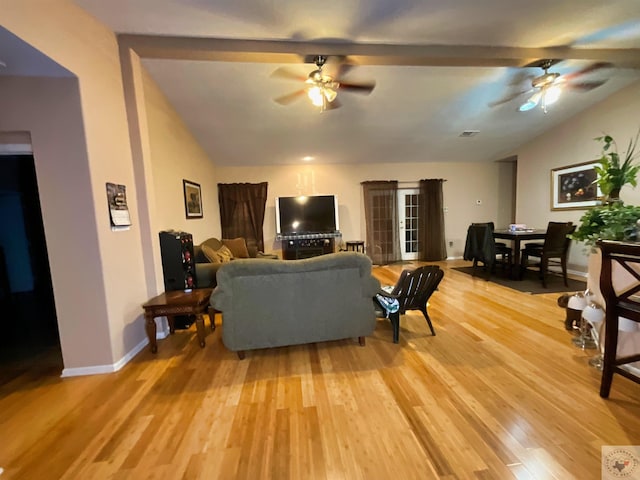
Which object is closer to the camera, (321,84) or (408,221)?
(321,84)

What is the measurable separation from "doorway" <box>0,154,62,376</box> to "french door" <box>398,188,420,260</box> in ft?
20.5

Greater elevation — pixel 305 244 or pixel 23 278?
pixel 305 244

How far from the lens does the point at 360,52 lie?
2.75 metres

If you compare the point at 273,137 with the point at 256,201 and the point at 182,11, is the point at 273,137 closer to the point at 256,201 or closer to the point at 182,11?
the point at 256,201

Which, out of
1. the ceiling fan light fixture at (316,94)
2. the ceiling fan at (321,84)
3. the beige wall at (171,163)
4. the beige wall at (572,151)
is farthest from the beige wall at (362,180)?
the ceiling fan light fixture at (316,94)

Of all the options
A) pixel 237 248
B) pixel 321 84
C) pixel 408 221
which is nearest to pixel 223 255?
pixel 237 248

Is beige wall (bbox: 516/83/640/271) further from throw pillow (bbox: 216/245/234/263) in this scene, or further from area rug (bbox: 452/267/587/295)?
throw pillow (bbox: 216/245/234/263)

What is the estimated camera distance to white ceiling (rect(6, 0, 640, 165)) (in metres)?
2.29

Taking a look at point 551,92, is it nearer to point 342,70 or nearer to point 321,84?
point 342,70

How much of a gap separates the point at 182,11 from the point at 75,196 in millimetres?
1736

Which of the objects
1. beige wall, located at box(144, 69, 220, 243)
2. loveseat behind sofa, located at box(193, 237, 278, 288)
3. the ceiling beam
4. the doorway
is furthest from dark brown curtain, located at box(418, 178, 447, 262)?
the doorway

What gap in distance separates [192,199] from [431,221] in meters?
5.26

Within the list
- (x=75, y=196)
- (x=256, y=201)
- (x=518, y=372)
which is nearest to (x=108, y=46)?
(x=75, y=196)

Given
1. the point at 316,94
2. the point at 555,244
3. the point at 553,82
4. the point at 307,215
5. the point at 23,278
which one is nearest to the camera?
the point at 316,94
